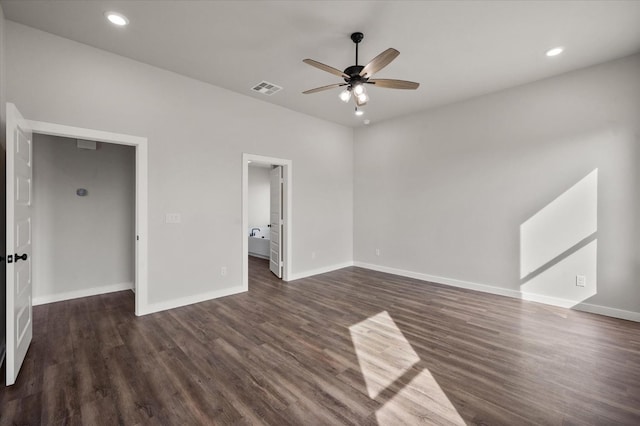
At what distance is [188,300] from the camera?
3.98 meters

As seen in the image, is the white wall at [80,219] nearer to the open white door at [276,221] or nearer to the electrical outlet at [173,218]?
the electrical outlet at [173,218]

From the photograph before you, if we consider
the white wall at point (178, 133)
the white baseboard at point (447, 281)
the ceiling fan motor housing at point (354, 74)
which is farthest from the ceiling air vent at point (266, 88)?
the white baseboard at point (447, 281)

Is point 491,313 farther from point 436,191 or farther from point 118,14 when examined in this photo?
point 118,14

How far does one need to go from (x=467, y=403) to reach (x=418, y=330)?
118 centimetres

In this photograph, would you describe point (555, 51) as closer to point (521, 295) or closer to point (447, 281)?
point (521, 295)

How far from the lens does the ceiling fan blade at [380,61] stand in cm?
239

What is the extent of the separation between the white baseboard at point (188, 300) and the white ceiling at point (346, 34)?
314 centimetres

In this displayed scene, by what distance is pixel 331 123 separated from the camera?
20.0ft

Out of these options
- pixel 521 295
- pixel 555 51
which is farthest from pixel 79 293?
pixel 555 51

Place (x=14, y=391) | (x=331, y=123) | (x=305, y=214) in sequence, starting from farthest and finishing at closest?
(x=331, y=123) → (x=305, y=214) → (x=14, y=391)

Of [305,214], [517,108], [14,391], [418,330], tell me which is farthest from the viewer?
[305,214]

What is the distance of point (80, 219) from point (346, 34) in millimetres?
4684

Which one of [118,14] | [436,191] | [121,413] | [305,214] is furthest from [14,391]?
[436,191]

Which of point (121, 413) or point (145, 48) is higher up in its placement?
point (145, 48)
